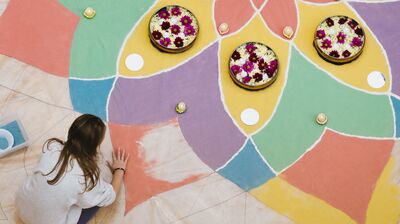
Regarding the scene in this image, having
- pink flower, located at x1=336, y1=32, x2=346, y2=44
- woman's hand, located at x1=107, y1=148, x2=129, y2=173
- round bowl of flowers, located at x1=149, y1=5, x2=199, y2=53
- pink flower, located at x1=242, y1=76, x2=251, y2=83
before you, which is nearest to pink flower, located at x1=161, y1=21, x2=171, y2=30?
round bowl of flowers, located at x1=149, y1=5, x2=199, y2=53

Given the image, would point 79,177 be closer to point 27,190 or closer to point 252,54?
point 27,190

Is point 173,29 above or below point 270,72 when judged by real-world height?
above

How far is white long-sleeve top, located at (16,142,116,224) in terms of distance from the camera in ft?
7.21

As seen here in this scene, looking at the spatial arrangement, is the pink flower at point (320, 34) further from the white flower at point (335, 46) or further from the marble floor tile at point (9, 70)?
the marble floor tile at point (9, 70)

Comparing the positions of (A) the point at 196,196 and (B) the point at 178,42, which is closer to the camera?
(A) the point at 196,196

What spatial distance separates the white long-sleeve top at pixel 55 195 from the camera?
2.20 meters

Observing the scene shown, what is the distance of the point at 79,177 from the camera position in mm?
2199

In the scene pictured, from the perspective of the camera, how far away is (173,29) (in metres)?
2.82

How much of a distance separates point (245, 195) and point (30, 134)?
1150mm

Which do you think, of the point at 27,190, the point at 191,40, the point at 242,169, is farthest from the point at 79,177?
the point at 191,40

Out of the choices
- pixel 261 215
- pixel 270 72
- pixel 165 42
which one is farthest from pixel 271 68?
pixel 261 215

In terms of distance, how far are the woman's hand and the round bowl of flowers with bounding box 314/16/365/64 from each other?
3.85 feet

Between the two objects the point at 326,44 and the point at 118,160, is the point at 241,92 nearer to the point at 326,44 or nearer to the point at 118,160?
the point at 326,44

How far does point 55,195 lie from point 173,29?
1.11 m
